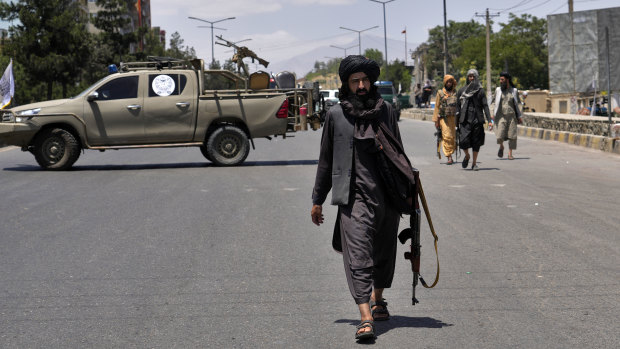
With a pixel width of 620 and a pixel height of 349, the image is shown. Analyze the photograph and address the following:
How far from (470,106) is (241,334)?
11.3 m

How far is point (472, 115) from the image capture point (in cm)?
1556

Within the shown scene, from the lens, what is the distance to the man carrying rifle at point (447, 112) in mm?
15961

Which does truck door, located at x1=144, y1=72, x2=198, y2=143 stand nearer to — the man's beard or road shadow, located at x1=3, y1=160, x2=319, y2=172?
road shadow, located at x1=3, y1=160, x2=319, y2=172

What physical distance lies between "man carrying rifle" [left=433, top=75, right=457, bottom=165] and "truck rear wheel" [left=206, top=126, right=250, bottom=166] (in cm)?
368

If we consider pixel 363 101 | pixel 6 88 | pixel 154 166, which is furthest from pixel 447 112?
pixel 6 88

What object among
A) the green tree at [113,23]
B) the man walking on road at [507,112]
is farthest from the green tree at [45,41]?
the man walking on road at [507,112]

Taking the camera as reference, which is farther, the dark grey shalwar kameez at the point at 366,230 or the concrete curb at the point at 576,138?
the concrete curb at the point at 576,138

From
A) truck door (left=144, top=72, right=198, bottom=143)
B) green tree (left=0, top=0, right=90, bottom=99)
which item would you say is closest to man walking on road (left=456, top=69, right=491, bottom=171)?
truck door (left=144, top=72, right=198, bottom=143)

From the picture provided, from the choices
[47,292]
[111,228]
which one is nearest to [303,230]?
[111,228]

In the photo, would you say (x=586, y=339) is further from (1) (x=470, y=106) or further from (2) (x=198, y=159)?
(2) (x=198, y=159)

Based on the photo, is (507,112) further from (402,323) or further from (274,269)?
(402,323)

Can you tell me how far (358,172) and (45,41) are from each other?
42.5m

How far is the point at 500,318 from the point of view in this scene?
17.4ft

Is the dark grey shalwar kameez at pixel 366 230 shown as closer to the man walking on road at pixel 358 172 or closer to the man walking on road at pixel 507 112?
the man walking on road at pixel 358 172
